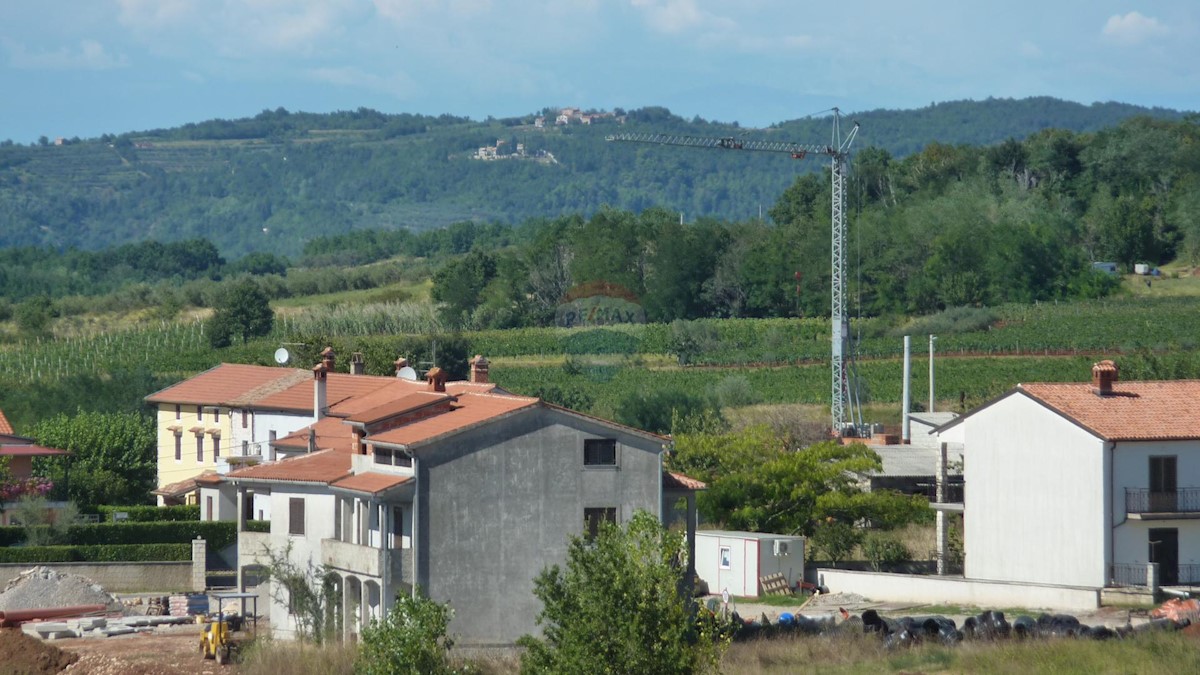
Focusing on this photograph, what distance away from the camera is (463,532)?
4219cm

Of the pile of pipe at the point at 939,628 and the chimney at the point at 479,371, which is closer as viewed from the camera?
the pile of pipe at the point at 939,628

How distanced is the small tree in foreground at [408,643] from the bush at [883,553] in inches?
802

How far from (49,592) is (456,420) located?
45.1 feet

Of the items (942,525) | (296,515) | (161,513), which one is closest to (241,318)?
(161,513)

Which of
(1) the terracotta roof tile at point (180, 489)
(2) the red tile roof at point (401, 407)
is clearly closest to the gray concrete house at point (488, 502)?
(2) the red tile roof at point (401, 407)

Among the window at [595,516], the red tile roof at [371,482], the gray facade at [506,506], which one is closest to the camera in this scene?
the gray facade at [506,506]

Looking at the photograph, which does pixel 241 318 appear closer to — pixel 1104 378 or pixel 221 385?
pixel 221 385

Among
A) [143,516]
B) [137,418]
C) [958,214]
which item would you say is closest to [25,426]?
[137,418]

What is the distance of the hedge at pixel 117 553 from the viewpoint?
181ft

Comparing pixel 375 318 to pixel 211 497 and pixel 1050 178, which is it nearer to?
pixel 1050 178

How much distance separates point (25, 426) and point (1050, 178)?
9012cm

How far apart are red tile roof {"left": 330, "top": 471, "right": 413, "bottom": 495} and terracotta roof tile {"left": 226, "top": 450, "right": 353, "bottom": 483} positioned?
0.98m

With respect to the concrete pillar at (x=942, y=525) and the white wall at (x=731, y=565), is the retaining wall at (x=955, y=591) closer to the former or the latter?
the white wall at (x=731, y=565)

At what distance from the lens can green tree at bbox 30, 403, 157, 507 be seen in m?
68.0
